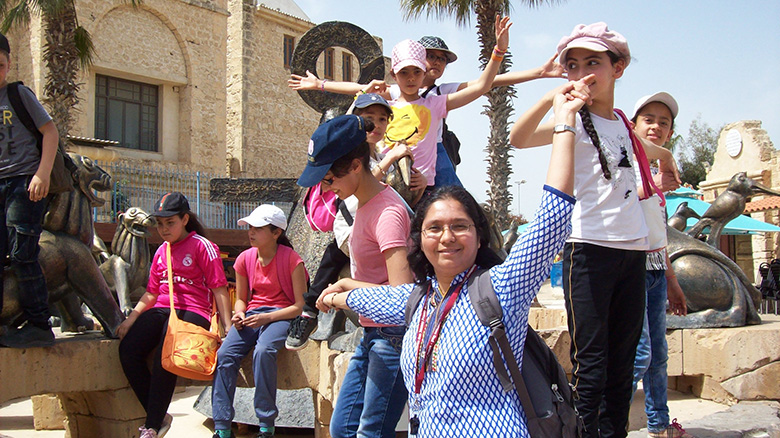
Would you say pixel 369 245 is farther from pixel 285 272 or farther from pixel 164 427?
pixel 164 427

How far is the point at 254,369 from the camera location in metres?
4.20

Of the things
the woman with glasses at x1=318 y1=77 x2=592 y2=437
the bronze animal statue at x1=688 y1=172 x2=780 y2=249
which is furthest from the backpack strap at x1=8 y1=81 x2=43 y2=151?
the bronze animal statue at x1=688 y1=172 x2=780 y2=249

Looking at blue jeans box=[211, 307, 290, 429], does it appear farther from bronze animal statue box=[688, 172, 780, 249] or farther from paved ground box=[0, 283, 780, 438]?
bronze animal statue box=[688, 172, 780, 249]

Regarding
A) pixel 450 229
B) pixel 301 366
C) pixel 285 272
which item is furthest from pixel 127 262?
pixel 450 229

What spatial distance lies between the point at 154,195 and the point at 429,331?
16.8 m

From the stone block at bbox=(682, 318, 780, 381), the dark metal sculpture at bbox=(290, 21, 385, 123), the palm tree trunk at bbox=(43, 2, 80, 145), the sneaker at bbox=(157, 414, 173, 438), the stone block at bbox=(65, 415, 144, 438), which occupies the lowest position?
the stone block at bbox=(65, 415, 144, 438)

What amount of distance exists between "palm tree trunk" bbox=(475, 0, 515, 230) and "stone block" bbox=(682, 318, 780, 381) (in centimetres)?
888

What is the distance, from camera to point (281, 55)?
93.5 feet

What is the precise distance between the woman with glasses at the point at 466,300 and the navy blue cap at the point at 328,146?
1.79 ft

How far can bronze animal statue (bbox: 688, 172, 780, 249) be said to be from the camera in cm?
654

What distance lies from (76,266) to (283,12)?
26.8 meters

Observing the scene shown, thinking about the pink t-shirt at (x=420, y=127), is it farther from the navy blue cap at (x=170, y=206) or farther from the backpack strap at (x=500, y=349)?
the backpack strap at (x=500, y=349)

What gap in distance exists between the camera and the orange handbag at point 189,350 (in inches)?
163

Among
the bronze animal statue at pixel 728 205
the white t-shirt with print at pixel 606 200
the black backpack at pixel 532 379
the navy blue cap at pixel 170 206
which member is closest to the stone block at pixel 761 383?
the bronze animal statue at pixel 728 205
